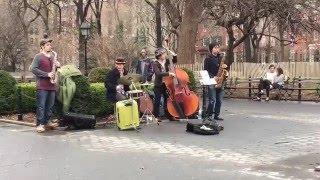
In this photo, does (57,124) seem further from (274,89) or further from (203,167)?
(274,89)

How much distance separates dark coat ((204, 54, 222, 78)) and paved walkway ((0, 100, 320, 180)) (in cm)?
124

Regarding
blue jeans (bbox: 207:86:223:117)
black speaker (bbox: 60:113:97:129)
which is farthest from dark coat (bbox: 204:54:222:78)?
black speaker (bbox: 60:113:97:129)

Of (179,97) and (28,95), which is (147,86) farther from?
(28,95)

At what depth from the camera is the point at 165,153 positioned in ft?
30.2

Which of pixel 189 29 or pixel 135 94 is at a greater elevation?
pixel 189 29

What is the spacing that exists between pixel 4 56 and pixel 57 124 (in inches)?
1773

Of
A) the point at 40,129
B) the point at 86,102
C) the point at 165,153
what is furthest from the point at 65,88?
the point at 165,153

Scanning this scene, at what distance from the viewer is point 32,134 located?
37.6ft

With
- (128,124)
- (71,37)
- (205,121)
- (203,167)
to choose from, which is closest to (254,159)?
(203,167)

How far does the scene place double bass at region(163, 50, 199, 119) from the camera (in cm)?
1288

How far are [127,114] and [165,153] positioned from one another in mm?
2667

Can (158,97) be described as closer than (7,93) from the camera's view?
Yes

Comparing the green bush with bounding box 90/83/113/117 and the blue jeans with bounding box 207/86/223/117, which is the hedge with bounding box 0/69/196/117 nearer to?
the green bush with bounding box 90/83/113/117

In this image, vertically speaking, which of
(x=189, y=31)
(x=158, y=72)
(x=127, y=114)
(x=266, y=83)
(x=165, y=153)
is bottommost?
(x=165, y=153)
